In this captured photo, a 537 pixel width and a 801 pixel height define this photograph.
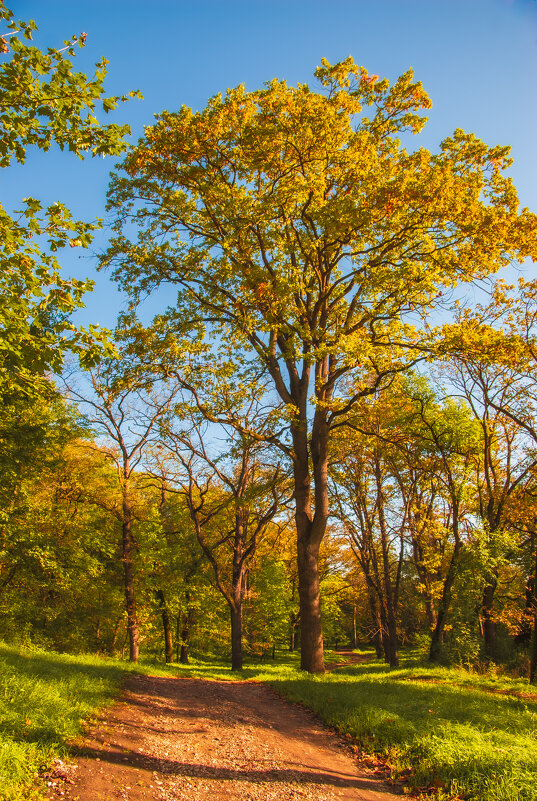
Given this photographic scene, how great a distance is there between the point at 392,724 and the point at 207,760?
2.72m

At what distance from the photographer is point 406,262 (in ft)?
36.8

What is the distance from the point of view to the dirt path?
4254 millimetres

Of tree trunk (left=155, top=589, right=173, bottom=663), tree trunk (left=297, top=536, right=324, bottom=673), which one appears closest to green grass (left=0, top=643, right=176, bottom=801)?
tree trunk (left=297, top=536, right=324, bottom=673)

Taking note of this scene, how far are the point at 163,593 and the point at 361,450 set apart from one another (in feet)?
40.0

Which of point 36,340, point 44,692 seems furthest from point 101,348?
point 44,692

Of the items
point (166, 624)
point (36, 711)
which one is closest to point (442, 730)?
point (36, 711)

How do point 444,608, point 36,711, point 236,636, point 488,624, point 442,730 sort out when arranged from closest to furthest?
1. point 36,711
2. point 442,730
3. point 444,608
4. point 488,624
5. point 236,636

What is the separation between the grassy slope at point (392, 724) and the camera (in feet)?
13.8

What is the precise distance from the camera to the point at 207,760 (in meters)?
5.22

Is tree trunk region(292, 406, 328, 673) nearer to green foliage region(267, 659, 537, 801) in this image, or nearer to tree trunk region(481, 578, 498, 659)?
green foliage region(267, 659, 537, 801)

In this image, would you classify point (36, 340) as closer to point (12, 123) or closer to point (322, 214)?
point (12, 123)

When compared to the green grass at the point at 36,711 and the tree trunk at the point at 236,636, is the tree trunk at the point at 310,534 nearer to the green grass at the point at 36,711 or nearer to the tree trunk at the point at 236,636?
the green grass at the point at 36,711

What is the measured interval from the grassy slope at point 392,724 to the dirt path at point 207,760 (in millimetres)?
343

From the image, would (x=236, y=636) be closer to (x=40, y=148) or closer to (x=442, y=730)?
(x=442, y=730)
